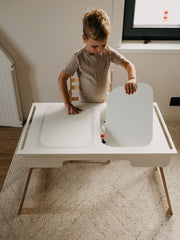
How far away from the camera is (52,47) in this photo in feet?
5.49

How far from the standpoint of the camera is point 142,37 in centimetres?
175

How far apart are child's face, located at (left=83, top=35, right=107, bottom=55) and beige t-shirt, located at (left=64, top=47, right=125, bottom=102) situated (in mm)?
58

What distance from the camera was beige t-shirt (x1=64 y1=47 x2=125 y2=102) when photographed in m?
1.19

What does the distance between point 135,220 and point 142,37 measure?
4.45 feet

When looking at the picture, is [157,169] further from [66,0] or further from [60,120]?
[66,0]

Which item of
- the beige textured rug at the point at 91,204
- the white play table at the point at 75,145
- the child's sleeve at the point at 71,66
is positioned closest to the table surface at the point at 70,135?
the white play table at the point at 75,145

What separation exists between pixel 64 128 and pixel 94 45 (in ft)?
1.44

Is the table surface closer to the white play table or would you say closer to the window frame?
the white play table

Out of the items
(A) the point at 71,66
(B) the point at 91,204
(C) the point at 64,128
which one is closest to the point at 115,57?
(A) the point at 71,66

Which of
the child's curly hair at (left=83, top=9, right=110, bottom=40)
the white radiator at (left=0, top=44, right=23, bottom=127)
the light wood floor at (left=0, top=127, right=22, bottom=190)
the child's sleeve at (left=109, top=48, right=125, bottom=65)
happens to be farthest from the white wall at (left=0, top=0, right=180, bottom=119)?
the child's curly hair at (left=83, top=9, right=110, bottom=40)

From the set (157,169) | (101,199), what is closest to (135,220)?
(101,199)

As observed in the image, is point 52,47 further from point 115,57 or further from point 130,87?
point 130,87

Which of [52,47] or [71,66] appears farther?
[52,47]

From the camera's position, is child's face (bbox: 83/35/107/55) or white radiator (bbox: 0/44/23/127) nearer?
child's face (bbox: 83/35/107/55)
